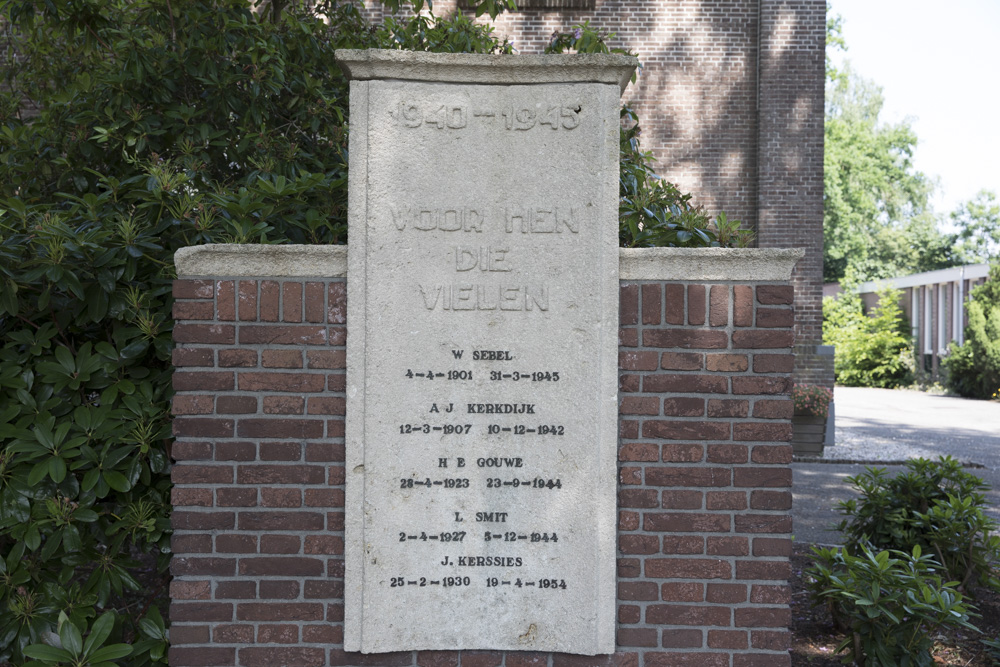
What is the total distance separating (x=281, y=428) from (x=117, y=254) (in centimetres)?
100

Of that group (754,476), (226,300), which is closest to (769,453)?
(754,476)

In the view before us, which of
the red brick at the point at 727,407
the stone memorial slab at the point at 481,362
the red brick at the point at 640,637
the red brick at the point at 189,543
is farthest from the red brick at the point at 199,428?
the red brick at the point at 727,407

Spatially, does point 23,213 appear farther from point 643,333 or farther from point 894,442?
point 894,442

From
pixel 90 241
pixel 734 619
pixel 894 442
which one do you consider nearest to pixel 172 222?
pixel 90 241

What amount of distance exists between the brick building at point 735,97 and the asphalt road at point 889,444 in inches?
82.1

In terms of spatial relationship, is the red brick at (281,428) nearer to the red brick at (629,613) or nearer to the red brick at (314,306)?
the red brick at (314,306)

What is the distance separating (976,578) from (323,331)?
3858 mm

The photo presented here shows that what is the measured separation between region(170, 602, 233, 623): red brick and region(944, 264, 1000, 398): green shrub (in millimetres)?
23292

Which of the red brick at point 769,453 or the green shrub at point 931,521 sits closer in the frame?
the red brick at point 769,453

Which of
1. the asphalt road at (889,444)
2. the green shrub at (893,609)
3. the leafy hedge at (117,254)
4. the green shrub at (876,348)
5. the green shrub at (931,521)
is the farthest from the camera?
the green shrub at (876,348)

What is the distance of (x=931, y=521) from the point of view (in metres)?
4.08

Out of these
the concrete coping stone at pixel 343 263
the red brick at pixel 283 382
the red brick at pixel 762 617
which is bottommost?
the red brick at pixel 762 617

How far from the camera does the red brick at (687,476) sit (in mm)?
2564

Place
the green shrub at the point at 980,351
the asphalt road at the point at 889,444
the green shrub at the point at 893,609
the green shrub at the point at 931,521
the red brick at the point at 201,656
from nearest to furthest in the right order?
the red brick at the point at 201,656 < the green shrub at the point at 893,609 < the green shrub at the point at 931,521 < the asphalt road at the point at 889,444 < the green shrub at the point at 980,351
